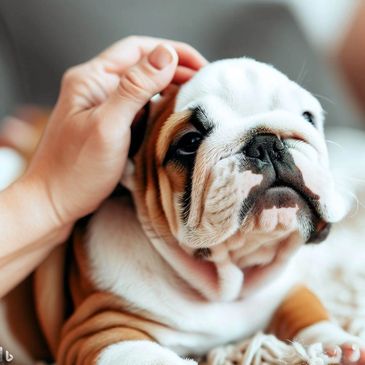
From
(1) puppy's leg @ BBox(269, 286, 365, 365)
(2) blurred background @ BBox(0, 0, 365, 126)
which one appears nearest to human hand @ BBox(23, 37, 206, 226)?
(1) puppy's leg @ BBox(269, 286, 365, 365)

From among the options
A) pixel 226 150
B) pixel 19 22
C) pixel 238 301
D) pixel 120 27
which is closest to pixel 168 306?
pixel 238 301

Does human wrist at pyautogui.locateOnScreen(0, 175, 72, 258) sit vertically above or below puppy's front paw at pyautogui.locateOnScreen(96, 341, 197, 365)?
above

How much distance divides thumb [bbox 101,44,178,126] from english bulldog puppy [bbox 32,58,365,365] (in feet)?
0.16

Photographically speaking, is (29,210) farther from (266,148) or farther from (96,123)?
(266,148)

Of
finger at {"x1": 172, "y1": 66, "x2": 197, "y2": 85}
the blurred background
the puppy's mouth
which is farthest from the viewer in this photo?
the blurred background

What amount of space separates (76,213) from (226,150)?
0.92 ft

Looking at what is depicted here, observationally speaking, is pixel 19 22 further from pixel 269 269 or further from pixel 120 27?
pixel 269 269

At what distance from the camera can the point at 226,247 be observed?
0.79 meters

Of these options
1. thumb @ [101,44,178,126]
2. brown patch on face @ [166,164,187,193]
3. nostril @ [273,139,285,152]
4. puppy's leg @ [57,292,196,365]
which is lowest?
puppy's leg @ [57,292,196,365]

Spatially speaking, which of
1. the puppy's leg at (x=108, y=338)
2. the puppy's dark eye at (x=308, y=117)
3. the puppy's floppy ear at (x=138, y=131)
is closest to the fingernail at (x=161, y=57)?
the puppy's floppy ear at (x=138, y=131)

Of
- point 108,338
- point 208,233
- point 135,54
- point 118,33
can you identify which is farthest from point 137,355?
point 118,33

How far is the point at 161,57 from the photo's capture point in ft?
2.61

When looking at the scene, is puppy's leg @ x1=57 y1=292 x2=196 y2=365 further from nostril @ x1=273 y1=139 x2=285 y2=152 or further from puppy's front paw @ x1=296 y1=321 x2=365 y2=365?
nostril @ x1=273 y1=139 x2=285 y2=152

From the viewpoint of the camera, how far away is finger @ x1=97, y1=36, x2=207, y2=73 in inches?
37.5
